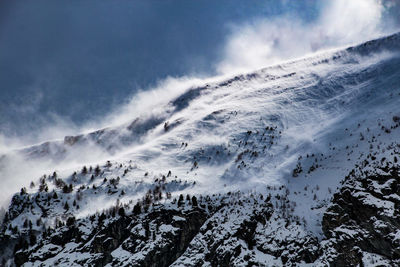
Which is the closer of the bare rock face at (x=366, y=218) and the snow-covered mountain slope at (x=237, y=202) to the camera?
the bare rock face at (x=366, y=218)

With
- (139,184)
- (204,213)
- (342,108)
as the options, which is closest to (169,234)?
(204,213)

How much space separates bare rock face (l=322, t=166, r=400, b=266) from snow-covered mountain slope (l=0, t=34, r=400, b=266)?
0.25 meters

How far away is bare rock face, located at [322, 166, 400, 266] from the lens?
77.1m

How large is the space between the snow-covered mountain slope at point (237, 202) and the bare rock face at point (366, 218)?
25 cm

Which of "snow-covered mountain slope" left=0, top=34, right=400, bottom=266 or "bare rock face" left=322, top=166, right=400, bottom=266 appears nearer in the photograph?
"bare rock face" left=322, top=166, right=400, bottom=266

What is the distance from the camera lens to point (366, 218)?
83.1 meters

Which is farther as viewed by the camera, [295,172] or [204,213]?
[295,172]

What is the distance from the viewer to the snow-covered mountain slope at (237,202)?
8775 centimetres

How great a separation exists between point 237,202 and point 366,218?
42.6 m

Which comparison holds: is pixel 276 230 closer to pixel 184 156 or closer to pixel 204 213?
pixel 204 213

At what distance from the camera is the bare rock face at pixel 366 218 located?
77.1 meters

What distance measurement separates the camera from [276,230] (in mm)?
97125

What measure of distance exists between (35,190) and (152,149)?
207 feet

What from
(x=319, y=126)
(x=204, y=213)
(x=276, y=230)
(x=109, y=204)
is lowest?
(x=276, y=230)
